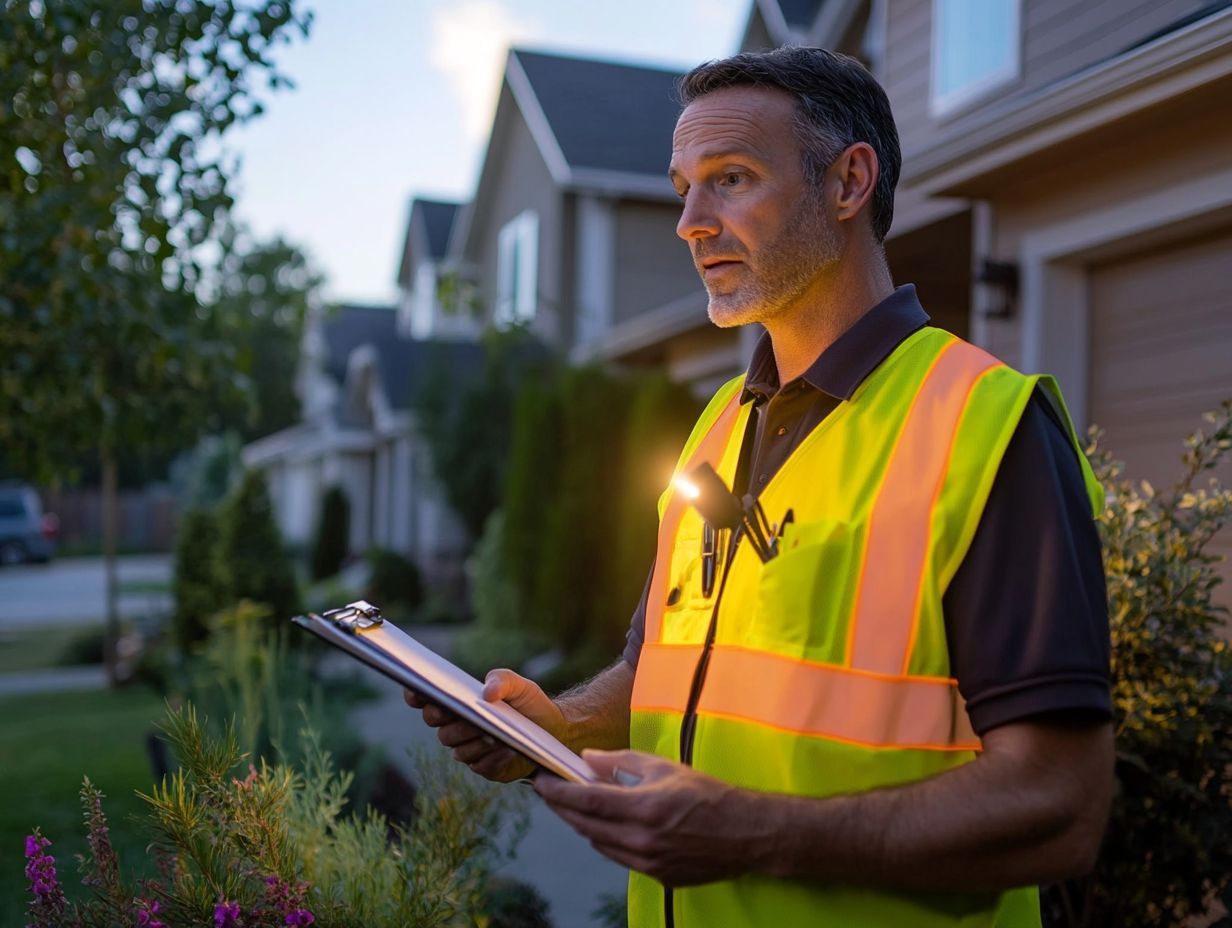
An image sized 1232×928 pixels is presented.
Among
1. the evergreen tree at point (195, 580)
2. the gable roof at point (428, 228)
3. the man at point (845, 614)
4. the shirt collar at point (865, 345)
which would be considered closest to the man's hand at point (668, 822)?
the man at point (845, 614)

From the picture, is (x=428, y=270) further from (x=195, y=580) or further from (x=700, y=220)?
(x=700, y=220)

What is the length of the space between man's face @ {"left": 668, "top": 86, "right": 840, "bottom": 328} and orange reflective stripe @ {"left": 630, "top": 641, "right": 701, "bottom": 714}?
524 millimetres

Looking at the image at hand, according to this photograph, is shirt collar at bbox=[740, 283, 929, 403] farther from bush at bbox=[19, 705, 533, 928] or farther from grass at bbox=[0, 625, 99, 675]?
grass at bbox=[0, 625, 99, 675]

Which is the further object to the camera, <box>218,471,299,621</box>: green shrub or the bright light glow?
<box>218,471,299,621</box>: green shrub

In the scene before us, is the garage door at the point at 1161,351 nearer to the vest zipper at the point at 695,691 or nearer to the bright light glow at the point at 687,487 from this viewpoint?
the bright light glow at the point at 687,487

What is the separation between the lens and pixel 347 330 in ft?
113

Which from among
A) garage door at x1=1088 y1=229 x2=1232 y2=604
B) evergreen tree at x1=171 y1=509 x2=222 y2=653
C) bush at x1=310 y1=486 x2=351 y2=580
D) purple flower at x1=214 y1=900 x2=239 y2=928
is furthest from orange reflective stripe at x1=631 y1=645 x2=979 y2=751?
bush at x1=310 y1=486 x2=351 y2=580

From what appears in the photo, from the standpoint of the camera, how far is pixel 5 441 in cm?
759

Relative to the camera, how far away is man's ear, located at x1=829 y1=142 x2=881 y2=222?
6.37 feet

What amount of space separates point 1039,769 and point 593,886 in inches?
186

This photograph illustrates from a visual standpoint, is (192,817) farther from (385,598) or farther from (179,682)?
(385,598)

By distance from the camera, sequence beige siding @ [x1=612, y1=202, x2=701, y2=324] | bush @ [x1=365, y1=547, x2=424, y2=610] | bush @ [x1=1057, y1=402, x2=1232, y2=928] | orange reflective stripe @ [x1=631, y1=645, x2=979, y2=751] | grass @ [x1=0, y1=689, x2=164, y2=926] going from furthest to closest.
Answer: bush @ [x1=365, y1=547, x2=424, y2=610] < beige siding @ [x1=612, y1=202, x2=701, y2=324] < grass @ [x1=0, y1=689, x2=164, y2=926] < bush @ [x1=1057, y1=402, x2=1232, y2=928] < orange reflective stripe @ [x1=631, y1=645, x2=979, y2=751]

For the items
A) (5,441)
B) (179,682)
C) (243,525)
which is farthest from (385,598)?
(5,441)

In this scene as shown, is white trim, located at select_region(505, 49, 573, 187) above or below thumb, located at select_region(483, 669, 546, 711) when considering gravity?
above
